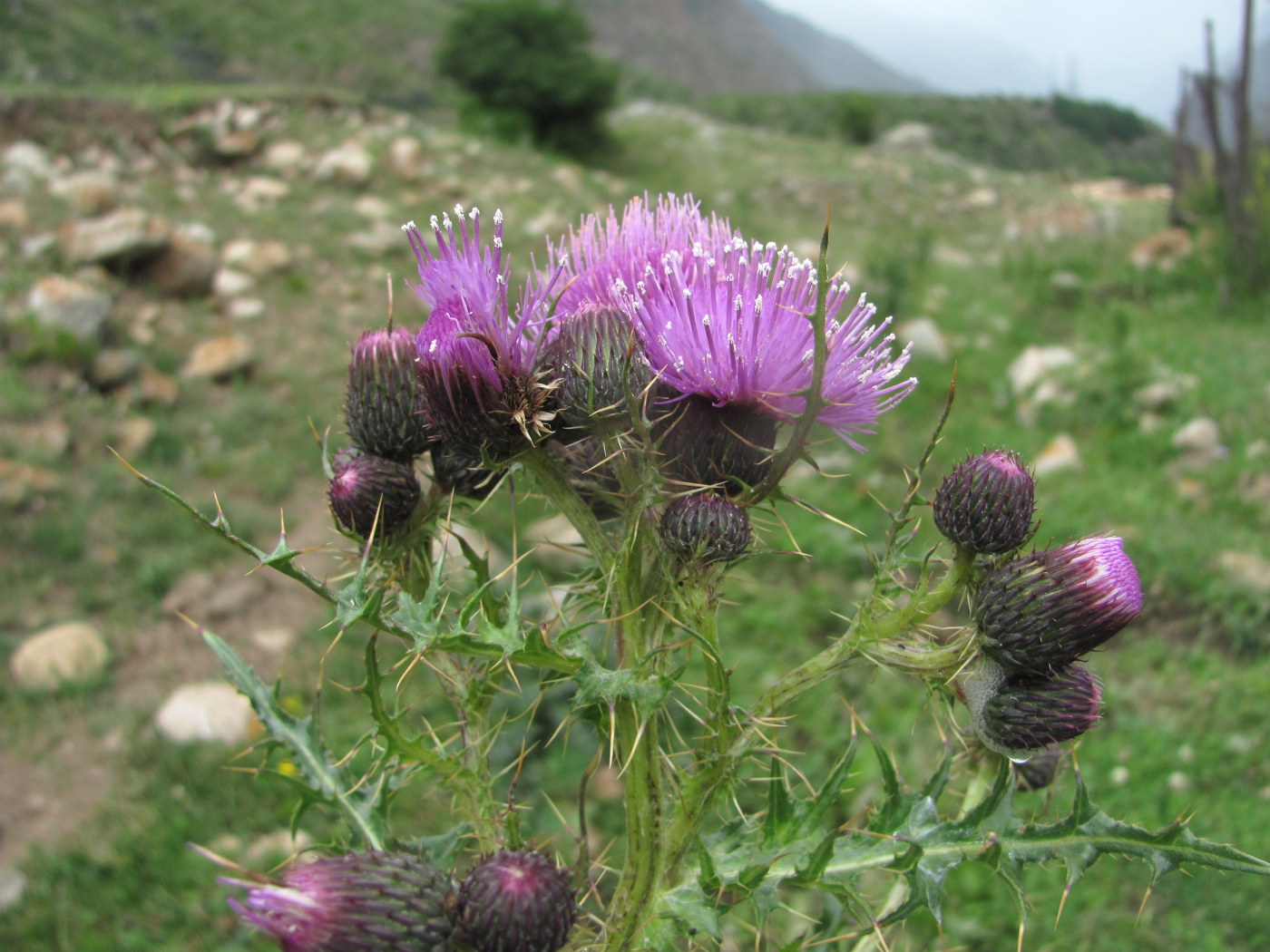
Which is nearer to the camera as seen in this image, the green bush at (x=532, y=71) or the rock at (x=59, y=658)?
the rock at (x=59, y=658)

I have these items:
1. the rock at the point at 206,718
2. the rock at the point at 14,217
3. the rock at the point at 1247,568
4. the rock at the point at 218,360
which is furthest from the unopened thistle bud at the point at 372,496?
the rock at the point at 14,217

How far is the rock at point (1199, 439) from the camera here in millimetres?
5762

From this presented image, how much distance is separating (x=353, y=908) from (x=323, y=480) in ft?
16.7

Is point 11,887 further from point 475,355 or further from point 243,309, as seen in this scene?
point 243,309

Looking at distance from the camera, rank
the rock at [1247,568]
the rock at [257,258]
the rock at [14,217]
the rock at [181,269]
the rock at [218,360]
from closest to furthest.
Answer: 1. the rock at [1247,568]
2. the rock at [218,360]
3. the rock at [181,269]
4. the rock at [14,217]
5. the rock at [257,258]

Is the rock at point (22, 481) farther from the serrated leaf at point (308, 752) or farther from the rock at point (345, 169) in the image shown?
the rock at point (345, 169)

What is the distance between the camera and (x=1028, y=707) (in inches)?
45.1

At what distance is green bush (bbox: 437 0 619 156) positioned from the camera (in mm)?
22344

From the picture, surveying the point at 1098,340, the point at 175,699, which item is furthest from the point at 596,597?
the point at 1098,340

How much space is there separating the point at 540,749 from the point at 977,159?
127 feet

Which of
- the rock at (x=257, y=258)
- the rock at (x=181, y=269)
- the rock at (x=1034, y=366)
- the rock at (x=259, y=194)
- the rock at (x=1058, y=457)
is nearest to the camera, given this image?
the rock at (x=1058, y=457)

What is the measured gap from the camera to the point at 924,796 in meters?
1.32

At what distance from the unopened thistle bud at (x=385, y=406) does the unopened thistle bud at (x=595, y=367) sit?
1.16 feet

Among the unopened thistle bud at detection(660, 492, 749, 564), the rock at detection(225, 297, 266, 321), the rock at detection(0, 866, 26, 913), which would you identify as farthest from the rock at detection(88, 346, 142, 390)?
the unopened thistle bud at detection(660, 492, 749, 564)
